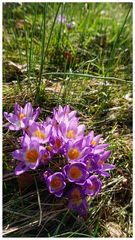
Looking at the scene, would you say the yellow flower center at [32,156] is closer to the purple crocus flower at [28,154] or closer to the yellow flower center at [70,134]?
the purple crocus flower at [28,154]

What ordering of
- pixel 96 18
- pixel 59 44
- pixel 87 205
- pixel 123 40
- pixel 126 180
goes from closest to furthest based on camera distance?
1. pixel 87 205
2. pixel 126 180
3. pixel 59 44
4. pixel 123 40
5. pixel 96 18

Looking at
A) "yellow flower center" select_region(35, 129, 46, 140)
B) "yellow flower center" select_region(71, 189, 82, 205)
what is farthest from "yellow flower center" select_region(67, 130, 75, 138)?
"yellow flower center" select_region(71, 189, 82, 205)

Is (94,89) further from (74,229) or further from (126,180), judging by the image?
(74,229)

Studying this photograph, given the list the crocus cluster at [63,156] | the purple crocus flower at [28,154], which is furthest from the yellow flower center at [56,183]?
the purple crocus flower at [28,154]

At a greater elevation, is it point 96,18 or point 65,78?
point 96,18

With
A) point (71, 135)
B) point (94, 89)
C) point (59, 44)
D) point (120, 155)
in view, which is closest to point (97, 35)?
point (59, 44)

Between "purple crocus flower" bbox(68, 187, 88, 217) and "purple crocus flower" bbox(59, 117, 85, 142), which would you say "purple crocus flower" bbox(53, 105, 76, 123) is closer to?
"purple crocus flower" bbox(59, 117, 85, 142)

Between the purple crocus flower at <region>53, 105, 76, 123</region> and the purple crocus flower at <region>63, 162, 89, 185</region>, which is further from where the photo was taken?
the purple crocus flower at <region>53, 105, 76, 123</region>
